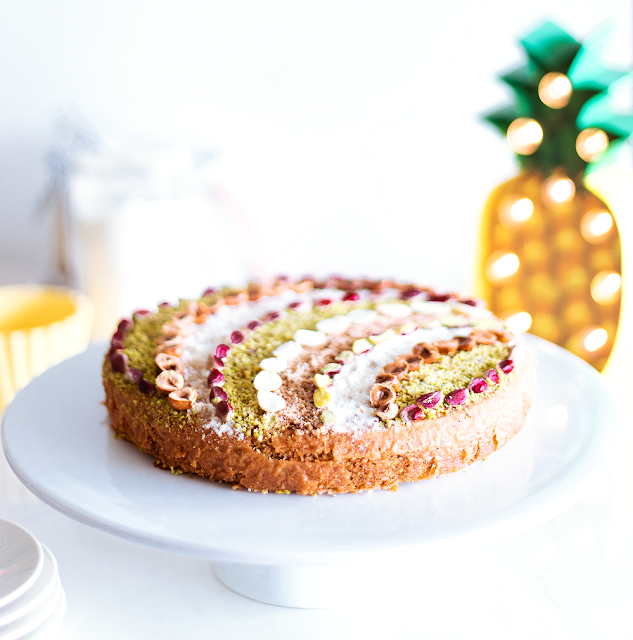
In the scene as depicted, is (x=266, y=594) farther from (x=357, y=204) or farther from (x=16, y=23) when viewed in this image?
(x=16, y=23)

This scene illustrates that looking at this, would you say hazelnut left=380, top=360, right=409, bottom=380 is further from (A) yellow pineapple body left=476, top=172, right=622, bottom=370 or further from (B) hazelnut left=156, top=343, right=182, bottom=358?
(A) yellow pineapple body left=476, top=172, right=622, bottom=370

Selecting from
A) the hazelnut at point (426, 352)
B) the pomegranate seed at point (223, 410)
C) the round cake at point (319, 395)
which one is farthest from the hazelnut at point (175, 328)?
the hazelnut at point (426, 352)

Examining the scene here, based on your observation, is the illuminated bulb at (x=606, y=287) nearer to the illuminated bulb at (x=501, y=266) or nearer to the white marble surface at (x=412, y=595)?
the illuminated bulb at (x=501, y=266)

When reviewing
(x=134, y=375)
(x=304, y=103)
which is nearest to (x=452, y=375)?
(x=134, y=375)

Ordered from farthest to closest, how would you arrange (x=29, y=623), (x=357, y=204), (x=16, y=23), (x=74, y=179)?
(x=357, y=204) < (x=16, y=23) < (x=74, y=179) < (x=29, y=623)

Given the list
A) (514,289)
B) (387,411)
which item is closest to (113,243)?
(514,289)

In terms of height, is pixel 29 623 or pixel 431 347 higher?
pixel 431 347

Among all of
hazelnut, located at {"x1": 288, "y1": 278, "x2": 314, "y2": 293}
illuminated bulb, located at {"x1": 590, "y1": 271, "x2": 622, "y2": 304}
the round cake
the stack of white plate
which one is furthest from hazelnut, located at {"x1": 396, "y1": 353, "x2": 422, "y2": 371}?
illuminated bulb, located at {"x1": 590, "y1": 271, "x2": 622, "y2": 304}
